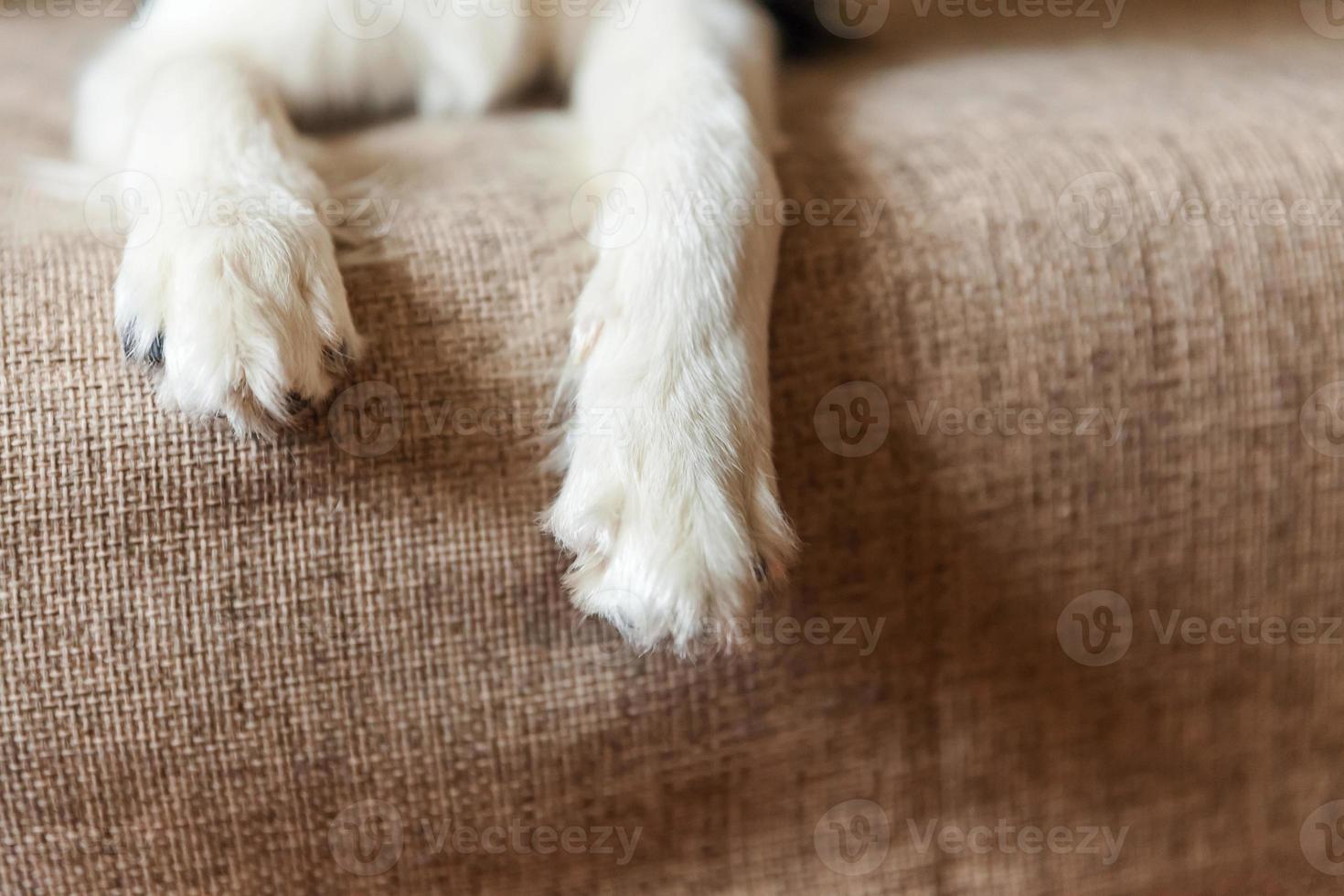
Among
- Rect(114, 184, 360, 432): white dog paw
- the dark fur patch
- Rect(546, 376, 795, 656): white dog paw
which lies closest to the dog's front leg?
Rect(546, 376, 795, 656): white dog paw

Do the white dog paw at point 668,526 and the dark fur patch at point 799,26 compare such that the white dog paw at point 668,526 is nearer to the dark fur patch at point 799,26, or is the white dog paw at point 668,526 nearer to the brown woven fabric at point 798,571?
the brown woven fabric at point 798,571

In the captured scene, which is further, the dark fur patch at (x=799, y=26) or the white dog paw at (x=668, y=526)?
the dark fur patch at (x=799, y=26)

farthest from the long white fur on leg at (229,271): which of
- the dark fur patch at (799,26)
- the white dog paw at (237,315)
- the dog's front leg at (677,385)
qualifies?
the dark fur patch at (799,26)

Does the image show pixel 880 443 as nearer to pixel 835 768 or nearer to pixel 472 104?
pixel 835 768

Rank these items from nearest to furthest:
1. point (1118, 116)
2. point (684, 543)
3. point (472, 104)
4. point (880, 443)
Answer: point (684, 543)
point (880, 443)
point (1118, 116)
point (472, 104)

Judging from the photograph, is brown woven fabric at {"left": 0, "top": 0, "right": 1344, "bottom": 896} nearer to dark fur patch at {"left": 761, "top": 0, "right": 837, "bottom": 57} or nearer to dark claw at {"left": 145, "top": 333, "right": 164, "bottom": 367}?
dark claw at {"left": 145, "top": 333, "right": 164, "bottom": 367}

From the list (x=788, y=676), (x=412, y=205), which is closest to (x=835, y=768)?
(x=788, y=676)

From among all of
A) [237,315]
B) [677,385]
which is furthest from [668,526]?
[237,315]
